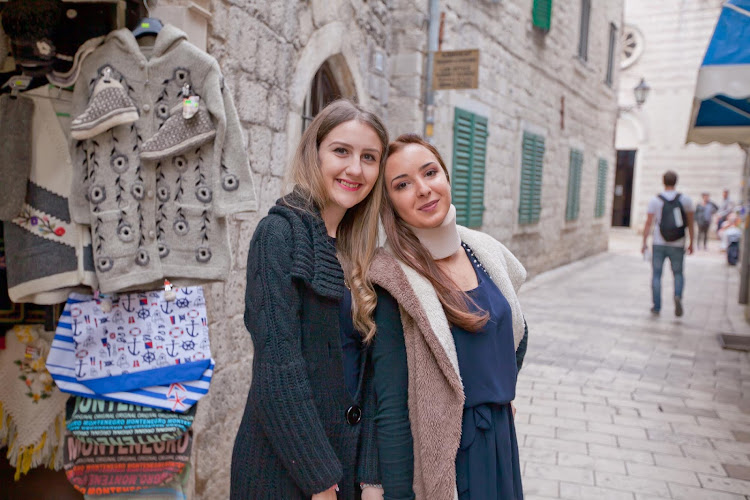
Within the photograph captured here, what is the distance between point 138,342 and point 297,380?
2.51 feet

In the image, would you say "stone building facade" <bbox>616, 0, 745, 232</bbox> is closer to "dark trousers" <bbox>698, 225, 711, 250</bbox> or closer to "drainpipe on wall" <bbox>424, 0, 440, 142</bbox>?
"dark trousers" <bbox>698, 225, 711, 250</bbox>

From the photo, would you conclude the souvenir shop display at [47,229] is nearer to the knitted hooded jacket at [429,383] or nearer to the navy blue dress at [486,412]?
the knitted hooded jacket at [429,383]

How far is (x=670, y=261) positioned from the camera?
7.74 m

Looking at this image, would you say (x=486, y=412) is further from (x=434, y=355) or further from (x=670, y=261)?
(x=670, y=261)

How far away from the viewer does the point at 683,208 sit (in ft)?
24.7

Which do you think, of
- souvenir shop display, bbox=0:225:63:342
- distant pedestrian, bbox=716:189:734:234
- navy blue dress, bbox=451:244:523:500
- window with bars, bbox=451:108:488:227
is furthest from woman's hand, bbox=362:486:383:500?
distant pedestrian, bbox=716:189:734:234

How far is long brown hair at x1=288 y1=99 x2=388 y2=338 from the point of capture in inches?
64.6

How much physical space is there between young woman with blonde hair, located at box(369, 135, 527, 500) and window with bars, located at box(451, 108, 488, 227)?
5105 mm

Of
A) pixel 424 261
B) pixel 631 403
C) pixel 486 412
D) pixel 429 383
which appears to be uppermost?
pixel 424 261

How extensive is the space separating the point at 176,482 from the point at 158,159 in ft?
3.37

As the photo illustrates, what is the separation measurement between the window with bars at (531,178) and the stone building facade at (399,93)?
0.16m

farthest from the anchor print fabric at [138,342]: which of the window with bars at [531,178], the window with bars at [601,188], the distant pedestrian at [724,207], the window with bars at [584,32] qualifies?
the distant pedestrian at [724,207]

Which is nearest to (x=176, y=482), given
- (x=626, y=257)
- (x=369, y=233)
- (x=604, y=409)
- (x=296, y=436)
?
(x=296, y=436)

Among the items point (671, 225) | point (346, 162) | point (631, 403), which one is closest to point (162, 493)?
point (346, 162)
